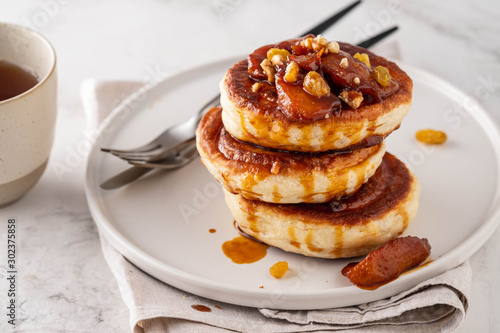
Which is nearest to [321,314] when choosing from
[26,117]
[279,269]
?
[279,269]

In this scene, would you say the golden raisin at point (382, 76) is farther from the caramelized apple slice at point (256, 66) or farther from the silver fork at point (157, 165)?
the silver fork at point (157, 165)

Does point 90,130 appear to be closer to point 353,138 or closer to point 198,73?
point 198,73

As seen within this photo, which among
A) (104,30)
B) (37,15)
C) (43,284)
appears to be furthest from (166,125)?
(37,15)

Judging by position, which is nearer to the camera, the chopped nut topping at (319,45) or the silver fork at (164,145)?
the chopped nut topping at (319,45)

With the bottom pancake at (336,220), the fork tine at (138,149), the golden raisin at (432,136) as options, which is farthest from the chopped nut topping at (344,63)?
the fork tine at (138,149)

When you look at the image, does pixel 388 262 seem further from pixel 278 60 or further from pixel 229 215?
pixel 278 60
